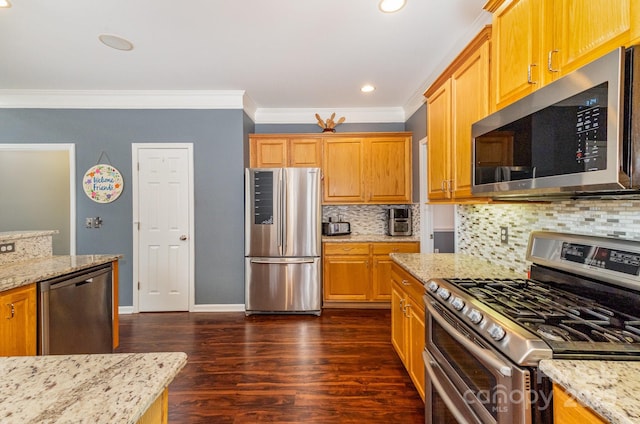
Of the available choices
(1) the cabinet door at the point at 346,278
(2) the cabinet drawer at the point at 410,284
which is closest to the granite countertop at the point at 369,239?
(1) the cabinet door at the point at 346,278

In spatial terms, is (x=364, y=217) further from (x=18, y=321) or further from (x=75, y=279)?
(x=18, y=321)

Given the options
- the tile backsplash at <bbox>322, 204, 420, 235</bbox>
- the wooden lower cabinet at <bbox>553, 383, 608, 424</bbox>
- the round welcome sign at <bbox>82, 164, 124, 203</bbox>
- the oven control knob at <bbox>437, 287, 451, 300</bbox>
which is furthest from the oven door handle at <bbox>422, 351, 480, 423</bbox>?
the round welcome sign at <bbox>82, 164, 124, 203</bbox>

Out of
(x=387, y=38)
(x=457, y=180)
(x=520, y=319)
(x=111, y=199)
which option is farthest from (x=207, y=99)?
(x=520, y=319)

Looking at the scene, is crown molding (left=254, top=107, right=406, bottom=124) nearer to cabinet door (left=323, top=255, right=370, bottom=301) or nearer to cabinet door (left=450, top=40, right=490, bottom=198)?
cabinet door (left=323, top=255, right=370, bottom=301)

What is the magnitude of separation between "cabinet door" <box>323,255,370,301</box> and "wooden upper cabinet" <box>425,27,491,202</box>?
1629 mm

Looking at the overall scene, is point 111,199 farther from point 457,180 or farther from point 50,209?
point 457,180

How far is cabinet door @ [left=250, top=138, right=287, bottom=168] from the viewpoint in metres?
A: 4.04

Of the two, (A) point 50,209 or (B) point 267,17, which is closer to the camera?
(B) point 267,17

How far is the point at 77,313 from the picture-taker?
2.09 metres

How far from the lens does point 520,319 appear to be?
1052 millimetres

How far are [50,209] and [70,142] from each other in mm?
2347

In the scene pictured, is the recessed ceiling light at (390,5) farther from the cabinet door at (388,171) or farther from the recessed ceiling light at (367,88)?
the cabinet door at (388,171)

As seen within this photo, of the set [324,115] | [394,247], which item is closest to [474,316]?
[394,247]

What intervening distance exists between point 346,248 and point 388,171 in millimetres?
1192
